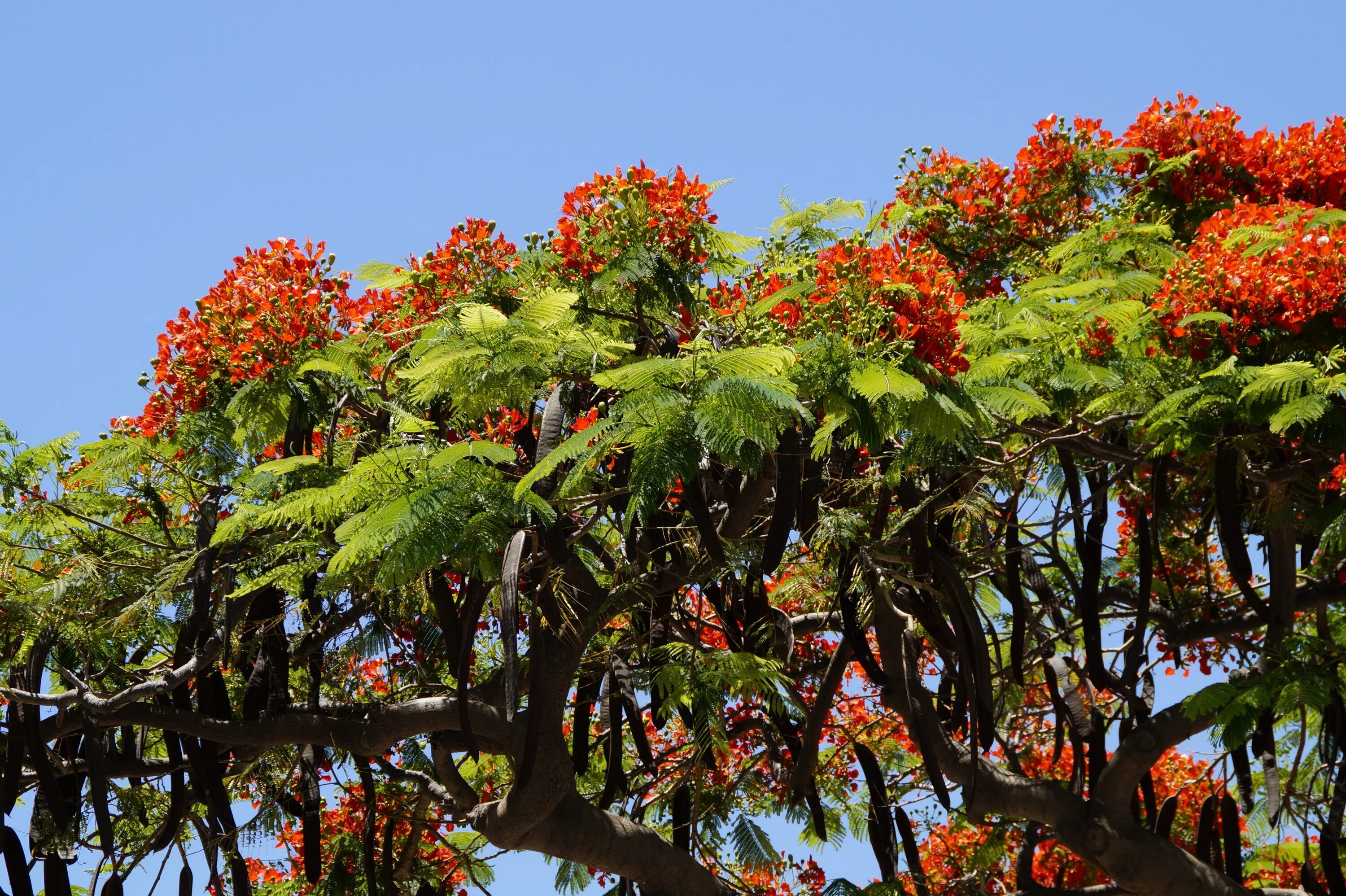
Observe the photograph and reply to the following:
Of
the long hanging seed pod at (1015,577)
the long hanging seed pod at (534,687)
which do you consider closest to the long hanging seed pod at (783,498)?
the long hanging seed pod at (534,687)

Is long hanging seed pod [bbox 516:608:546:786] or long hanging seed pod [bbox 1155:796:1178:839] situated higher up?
long hanging seed pod [bbox 1155:796:1178:839]

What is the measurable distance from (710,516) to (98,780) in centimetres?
309

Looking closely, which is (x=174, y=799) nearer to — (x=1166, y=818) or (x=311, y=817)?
(x=311, y=817)

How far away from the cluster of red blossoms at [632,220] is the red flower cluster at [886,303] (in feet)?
3.60

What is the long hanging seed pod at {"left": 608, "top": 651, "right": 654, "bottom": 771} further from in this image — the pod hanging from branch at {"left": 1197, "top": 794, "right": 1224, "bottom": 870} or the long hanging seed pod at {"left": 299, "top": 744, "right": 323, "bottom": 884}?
the pod hanging from branch at {"left": 1197, "top": 794, "right": 1224, "bottom": 870}

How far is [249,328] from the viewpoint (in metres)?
5.77

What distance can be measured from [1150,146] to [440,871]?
590 cm

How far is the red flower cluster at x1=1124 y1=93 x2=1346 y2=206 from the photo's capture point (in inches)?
272

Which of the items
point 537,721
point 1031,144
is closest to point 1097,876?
point 1031,144

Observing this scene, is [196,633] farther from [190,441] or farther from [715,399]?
[715,399]

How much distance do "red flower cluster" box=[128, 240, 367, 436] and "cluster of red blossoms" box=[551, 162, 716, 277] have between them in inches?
46.1

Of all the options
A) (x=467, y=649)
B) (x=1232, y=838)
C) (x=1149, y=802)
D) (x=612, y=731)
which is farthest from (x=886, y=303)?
(x=1232, y=838)

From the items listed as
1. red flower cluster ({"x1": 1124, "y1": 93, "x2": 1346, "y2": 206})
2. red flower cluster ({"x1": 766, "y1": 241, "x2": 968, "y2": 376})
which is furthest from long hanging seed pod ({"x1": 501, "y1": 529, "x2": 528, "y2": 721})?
red flower cluster ({"x1": 1124, "y1": 93, "x2": 1346, "y2": 206})

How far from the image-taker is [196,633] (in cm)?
565
